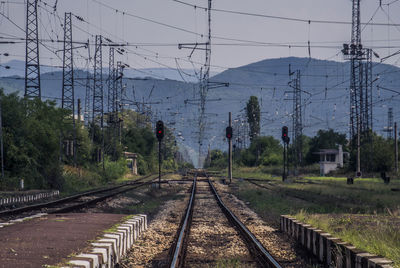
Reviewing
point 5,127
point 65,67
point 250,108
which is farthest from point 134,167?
point 250,108

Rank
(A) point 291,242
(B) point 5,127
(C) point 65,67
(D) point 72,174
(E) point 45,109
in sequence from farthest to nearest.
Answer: (C) point 65,67 < (D) point 72,174 < (E) point 45,109 < (B) point 5,127 < (A) point 291,242

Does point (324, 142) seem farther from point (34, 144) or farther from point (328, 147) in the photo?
point (34, 144)

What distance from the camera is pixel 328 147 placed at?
91.1m

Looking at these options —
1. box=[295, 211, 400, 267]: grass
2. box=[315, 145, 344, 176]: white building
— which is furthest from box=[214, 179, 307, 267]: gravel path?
box=[315, 145, 344, 176]: white building

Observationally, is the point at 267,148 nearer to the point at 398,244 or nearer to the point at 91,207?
the point at 91,207

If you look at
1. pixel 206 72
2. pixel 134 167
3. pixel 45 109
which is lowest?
pixel 134 167

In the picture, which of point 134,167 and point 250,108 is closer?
point 134,167

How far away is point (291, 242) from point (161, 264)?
409cm

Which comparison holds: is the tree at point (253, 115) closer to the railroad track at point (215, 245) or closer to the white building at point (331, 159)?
the white building at point (331, 159)

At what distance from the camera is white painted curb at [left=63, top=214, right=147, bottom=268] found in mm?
7287

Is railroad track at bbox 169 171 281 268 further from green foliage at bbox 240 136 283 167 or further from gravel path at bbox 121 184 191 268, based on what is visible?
green foliage at bbox 240 136 283 167

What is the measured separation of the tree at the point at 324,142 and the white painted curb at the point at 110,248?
81922mm

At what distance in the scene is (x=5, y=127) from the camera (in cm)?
2972

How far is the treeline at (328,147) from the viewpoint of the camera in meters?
61.3
